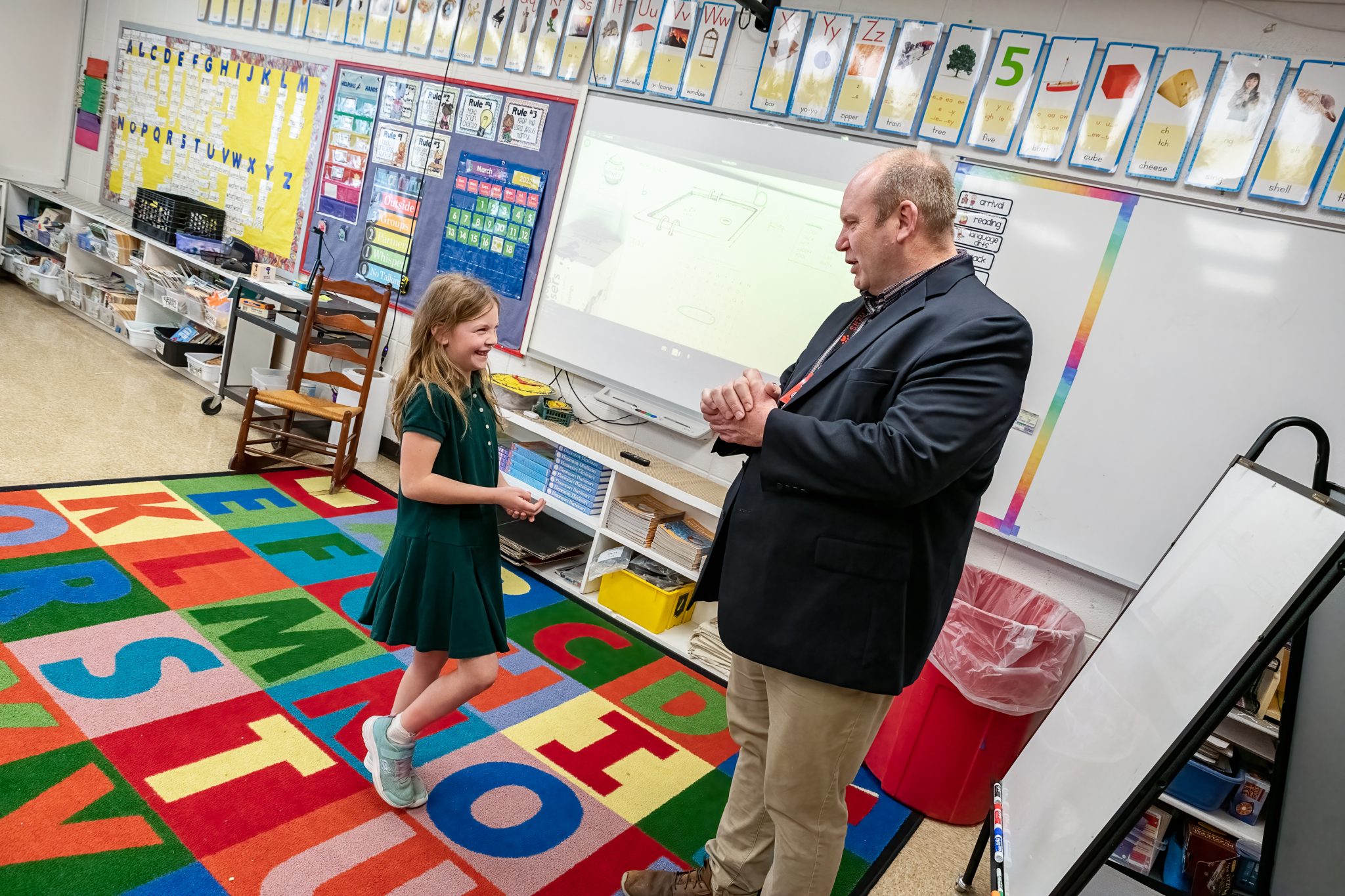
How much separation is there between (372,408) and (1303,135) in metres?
3.71

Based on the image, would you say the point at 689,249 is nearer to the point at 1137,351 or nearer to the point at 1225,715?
the point at 1137,351

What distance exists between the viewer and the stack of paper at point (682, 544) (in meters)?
2.98

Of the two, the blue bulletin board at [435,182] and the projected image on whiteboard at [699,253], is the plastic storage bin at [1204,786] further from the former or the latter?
the blue bulletin board at [435,182]

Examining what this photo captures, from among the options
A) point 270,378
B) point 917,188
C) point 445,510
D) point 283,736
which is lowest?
point 283,736

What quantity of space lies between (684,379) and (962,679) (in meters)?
1.56

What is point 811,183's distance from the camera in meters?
2.92

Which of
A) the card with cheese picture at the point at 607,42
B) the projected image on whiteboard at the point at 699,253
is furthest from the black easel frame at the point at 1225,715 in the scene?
the card with cheese picture at the point at 607,42

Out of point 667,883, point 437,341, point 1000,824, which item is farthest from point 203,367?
point 1000,824

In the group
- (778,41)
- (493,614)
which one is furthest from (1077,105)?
(493,614)

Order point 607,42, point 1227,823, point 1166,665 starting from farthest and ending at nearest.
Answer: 1. point 607,42
2. point 1227,823
3. point 1166,665

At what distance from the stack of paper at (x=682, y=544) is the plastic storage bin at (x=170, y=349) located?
3.25m

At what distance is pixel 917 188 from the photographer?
1.35 metres

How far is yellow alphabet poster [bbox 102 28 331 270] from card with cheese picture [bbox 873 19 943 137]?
323 cm

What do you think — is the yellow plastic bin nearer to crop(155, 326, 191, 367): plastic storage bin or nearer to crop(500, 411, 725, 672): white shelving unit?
crop(500, 411, 725, 672): white shelving unit
